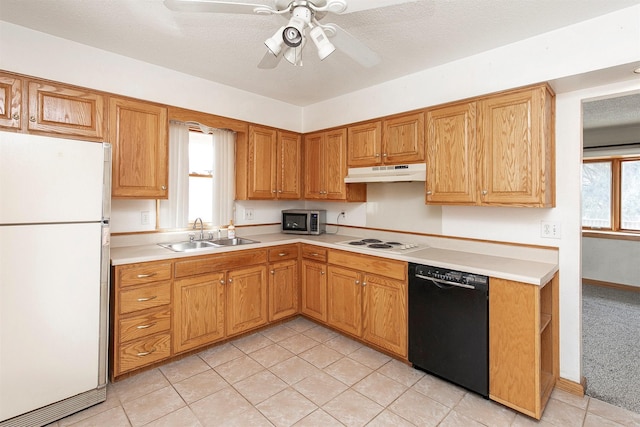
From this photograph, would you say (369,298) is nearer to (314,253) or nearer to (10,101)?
(314,253)

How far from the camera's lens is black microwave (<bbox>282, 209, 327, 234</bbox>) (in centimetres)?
366

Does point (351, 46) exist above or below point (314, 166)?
above

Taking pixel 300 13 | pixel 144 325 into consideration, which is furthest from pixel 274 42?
pixel 144 325

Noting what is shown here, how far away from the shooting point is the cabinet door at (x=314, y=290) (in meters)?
3.18

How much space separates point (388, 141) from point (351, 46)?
125 centimetres

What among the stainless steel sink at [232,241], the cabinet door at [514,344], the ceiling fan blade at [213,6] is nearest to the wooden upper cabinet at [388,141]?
the cabinet door at [514,344]

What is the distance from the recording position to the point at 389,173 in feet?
9.34

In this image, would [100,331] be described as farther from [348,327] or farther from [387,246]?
[387,246]

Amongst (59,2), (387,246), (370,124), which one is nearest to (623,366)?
(387,246)

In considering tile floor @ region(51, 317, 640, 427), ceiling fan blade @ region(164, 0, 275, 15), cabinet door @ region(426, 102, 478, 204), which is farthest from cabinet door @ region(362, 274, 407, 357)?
ceiling fan blade @ region(164, 0, 275, 15)

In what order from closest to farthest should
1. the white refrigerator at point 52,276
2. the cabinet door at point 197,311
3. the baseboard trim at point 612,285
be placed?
the white refrigerator at point 52,276 < the cabinet door at point 197,311 < the baseboard trim at point 612,285

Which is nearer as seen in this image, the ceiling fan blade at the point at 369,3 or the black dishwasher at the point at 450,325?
the ceiling fan blade at the point at 369,3

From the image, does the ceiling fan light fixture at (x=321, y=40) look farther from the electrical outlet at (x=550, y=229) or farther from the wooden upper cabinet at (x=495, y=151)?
the electrical outlet at (x=550, y=229)

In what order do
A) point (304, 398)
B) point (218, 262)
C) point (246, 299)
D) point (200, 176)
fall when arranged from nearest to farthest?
point (304, 398) < point (218, 262) < point (246, 299) < point (200, 176)
